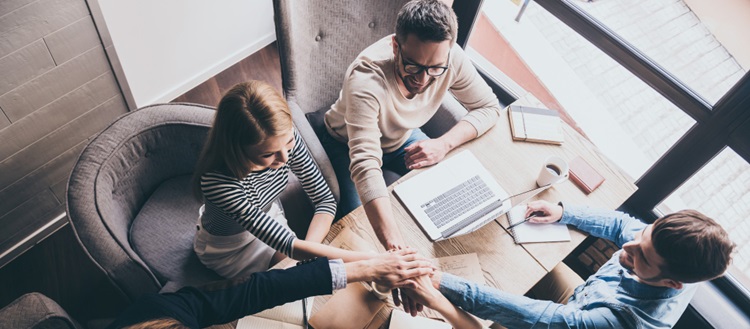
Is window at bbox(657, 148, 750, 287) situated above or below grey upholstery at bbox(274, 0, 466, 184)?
below

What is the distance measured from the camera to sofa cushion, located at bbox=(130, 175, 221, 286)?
1639 millimetres

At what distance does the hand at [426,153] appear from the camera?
173cm

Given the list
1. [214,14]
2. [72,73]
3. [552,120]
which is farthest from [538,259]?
[214,14]

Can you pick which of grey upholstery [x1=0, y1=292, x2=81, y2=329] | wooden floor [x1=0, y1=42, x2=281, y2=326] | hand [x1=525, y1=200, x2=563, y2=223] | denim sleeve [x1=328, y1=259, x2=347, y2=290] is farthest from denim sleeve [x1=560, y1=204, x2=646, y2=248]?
wooden floor [x1=0, y1=42, x2=281, y2=326]

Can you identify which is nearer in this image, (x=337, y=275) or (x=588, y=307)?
(x=337, y=275)

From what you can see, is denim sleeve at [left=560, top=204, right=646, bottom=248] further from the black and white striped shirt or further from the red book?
the black and white striped shirt

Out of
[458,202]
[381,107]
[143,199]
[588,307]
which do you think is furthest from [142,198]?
[588,307]

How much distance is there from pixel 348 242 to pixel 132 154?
31.3 inches

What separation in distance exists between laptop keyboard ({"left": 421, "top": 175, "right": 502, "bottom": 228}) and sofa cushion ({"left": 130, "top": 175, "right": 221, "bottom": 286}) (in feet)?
2.74

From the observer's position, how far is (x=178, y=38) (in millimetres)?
2600

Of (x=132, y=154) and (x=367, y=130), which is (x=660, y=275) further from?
(x=132, y=154)

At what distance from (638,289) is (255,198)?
1.27 m

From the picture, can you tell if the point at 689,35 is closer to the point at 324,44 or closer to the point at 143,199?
the point at 324,44

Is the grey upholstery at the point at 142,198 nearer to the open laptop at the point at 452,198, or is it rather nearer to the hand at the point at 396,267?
the hand at the point at 396,267
